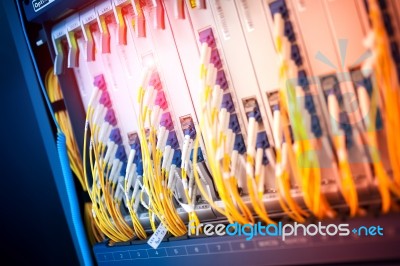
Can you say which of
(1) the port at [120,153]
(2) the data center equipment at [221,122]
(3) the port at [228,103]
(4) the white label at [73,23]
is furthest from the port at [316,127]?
(4) the white label at [73,23]

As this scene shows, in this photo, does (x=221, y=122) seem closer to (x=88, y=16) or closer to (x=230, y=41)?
(x=230, y=41)

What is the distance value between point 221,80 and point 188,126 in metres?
0.17

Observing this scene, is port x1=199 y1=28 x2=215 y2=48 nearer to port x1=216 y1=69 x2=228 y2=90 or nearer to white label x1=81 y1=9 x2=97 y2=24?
port x1=216 y1=69 x2=228 y2=90

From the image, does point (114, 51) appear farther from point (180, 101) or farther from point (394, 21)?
point (394, 21)

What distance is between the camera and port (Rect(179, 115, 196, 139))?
948 millimetres

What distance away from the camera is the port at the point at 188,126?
3.11 feet

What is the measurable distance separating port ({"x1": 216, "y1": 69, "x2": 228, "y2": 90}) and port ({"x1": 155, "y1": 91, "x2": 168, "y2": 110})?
18 cm

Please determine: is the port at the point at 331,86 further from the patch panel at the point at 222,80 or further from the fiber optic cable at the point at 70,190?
the fiber optic cable at the point at 70,190

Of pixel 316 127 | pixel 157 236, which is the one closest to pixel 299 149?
pixel 316 127

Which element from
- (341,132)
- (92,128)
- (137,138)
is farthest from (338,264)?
(92,128)

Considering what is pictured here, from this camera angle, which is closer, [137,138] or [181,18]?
[181,18]

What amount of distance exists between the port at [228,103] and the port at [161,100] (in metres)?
0.19

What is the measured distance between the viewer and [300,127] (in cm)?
78

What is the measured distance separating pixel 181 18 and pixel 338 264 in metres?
0.75
